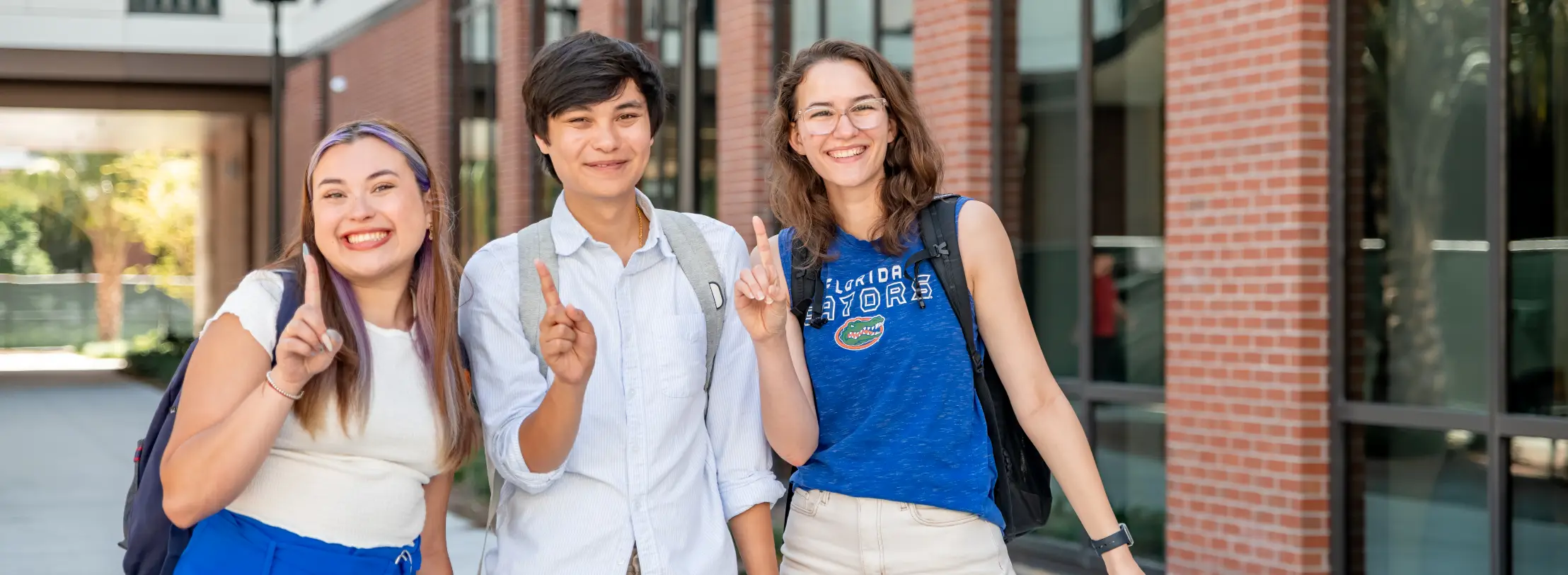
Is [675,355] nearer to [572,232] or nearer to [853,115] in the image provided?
[572,232]

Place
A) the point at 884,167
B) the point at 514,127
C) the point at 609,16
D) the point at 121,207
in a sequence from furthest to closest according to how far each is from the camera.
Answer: the point at 121,207 < the point at 514,127 < the point at 609,16 < the point at 884,167

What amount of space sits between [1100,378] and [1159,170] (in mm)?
1220

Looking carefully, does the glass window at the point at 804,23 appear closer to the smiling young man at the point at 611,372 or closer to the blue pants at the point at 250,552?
the smiling young man at the point at 611,372

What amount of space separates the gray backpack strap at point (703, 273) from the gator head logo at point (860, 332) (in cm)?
24

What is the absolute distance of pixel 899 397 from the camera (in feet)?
10.1

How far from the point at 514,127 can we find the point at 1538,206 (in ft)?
41.0

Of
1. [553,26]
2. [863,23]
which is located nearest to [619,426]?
[863,23]

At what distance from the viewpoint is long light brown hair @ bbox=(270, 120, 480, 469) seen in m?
2.72

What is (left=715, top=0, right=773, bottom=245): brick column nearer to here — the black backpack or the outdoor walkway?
the outdoor walkway

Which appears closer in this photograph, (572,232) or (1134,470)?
(572,232)

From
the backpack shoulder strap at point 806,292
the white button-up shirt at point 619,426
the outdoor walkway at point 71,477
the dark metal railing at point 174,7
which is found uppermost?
the dark metal railing at point 174,7

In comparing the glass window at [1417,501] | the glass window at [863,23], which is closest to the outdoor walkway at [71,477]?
the glass window at [1417,501]

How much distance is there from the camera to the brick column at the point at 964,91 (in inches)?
366

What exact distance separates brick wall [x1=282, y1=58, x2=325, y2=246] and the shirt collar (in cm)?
2300
